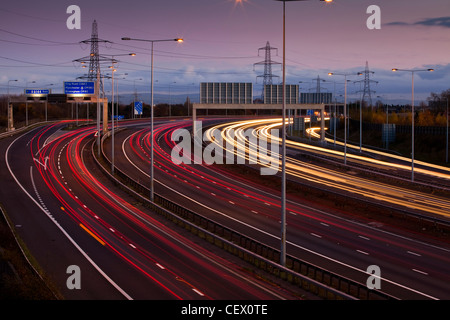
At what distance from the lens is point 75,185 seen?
49250 millimetres

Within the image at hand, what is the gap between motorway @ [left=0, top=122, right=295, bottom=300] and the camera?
72.3 ft

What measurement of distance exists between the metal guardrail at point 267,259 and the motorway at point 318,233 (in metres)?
1.72

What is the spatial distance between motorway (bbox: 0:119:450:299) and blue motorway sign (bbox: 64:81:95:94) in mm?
24935

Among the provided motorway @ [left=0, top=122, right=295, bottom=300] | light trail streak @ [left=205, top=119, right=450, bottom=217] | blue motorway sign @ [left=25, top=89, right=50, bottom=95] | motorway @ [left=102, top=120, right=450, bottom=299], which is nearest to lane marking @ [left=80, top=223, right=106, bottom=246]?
motorway @ [left=0, top=122, right=295, bottom=300]

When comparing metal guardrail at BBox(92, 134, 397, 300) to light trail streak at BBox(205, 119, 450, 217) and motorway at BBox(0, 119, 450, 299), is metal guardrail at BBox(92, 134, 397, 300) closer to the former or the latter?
motorway at BBox(0, 119, 450, 299)

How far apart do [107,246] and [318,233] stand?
525 inches

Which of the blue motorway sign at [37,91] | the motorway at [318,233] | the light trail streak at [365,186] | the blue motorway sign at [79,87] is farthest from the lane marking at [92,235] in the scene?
the blue motorway sign at [37,91]

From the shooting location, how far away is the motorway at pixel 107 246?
22047 mm

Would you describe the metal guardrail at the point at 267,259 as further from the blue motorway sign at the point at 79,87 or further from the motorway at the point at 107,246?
the blue motorway sign at the point at 79,87

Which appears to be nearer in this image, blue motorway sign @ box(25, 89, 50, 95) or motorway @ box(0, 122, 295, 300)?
motorway @ box(0, 122, 295, 300)

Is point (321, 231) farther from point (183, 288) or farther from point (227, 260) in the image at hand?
point (183, 288)

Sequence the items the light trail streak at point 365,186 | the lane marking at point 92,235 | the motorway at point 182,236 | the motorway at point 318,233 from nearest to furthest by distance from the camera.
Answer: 1. the motorway at point 182,236
2. the motorway at point 318,233
3. the lane marking at point 92,235
4. the light trail streak at point 365,186

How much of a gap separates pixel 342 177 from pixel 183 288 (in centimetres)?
3877
